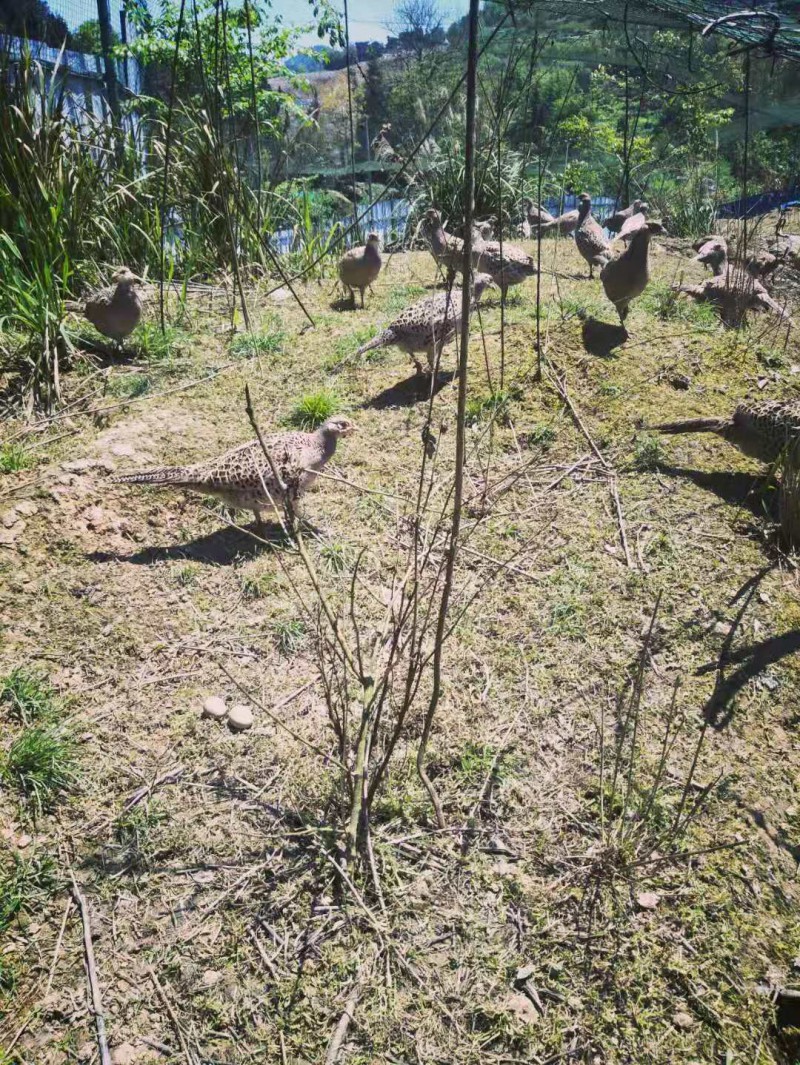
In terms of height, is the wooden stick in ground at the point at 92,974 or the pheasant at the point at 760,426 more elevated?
the pheasant at the point at 760,426

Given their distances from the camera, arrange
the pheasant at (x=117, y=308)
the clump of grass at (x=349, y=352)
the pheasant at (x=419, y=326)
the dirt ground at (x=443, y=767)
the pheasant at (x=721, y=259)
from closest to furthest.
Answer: the dirt ground at (x=443, y=767)
the pheasant at (x=419, y=326)
the pheasant at (x=117, y=308)
the clump of grass at (x=349, y=352)
the pheasant at (x=721, y=259)

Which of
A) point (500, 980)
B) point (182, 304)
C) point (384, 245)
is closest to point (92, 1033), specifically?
point (500, 980)

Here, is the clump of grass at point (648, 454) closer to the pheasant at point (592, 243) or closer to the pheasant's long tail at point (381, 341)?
the pheasant's long tail at point (381, 341)

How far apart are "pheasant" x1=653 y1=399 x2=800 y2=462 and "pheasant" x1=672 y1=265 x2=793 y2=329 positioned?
211 cm

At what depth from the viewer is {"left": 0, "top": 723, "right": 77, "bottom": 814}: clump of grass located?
7.93 feet

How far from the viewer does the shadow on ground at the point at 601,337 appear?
5070 mm

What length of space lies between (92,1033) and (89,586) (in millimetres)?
1865

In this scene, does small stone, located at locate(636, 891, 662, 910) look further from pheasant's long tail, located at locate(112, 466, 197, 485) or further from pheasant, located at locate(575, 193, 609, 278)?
pheasant, located at locate(575, 193, 609, 278)

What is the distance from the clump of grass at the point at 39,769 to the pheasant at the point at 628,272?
15.3 feet

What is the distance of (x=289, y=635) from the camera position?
308 centimetres

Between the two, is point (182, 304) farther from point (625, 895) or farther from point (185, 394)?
point (625, 895)

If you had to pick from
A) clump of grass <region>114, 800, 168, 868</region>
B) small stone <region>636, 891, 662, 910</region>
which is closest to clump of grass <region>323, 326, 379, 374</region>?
clump of grass <region>114, 800, 168, 868</region>

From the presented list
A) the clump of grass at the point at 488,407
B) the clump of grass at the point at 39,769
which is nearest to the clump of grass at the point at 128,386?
the clump of grass at the point at 488,407

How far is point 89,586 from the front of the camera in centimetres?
328
